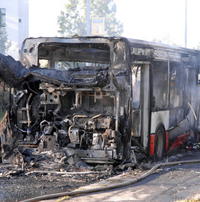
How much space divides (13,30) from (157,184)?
3625 cm

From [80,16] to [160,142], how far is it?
140 feet

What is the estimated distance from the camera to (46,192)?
919 cm

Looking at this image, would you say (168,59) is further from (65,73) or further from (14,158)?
(14,158)

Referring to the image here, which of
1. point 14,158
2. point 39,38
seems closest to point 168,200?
point 14,158

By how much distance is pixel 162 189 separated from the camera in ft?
31.4

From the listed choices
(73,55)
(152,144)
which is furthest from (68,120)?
(152,144)

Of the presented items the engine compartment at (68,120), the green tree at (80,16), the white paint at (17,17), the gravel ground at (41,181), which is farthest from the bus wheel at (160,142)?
the green tree at (80,16)

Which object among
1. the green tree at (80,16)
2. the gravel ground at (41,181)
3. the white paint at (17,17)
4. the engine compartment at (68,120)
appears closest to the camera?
the gravel ground at (41,181)

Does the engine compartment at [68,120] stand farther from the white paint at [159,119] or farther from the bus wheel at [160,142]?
the bus wheel at [160,142]

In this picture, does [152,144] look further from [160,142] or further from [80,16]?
[80,16]

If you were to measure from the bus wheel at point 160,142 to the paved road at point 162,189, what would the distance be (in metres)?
2.39

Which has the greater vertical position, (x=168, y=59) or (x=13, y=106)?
(x=168, y=59)

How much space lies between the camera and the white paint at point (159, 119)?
13.6 meters

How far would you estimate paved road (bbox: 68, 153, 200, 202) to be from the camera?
8.77 metres
